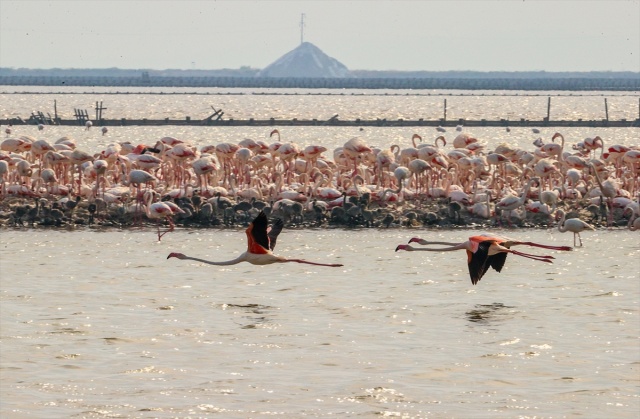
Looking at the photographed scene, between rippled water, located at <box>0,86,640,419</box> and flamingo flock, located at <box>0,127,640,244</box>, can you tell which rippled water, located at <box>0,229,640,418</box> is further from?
flamingo flock, located at <box>0,127,640,244</box>

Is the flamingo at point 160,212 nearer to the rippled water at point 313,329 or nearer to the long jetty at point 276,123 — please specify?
the rippled water at point 313,329

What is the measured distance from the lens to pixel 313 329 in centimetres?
1705

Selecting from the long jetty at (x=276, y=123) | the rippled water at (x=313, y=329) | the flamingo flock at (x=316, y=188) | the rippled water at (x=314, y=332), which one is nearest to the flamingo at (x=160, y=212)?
the flamingo flock at (x=316, y=188)

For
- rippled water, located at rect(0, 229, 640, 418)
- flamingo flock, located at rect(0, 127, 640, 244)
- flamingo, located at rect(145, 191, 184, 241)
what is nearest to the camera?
rippled water, located at rect(0, 229, 640, 418)

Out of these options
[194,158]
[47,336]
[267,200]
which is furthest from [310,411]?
[194,158]

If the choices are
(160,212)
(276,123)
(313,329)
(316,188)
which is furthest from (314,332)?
(276,123)

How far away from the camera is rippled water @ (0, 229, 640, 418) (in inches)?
534

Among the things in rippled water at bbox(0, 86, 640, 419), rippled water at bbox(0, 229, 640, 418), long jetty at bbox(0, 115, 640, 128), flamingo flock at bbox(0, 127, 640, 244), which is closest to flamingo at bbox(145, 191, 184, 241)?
flamingo flock at bbox(0, 127, 640, 244)

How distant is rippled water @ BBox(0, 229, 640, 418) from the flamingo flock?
185 cm

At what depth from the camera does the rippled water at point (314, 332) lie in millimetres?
13555

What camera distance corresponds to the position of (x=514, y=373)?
14750 millimetres

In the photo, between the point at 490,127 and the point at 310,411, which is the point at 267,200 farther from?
the point at 490,127

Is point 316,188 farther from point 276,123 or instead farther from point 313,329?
point 276,123

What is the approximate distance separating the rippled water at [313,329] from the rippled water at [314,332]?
0.03 meters
